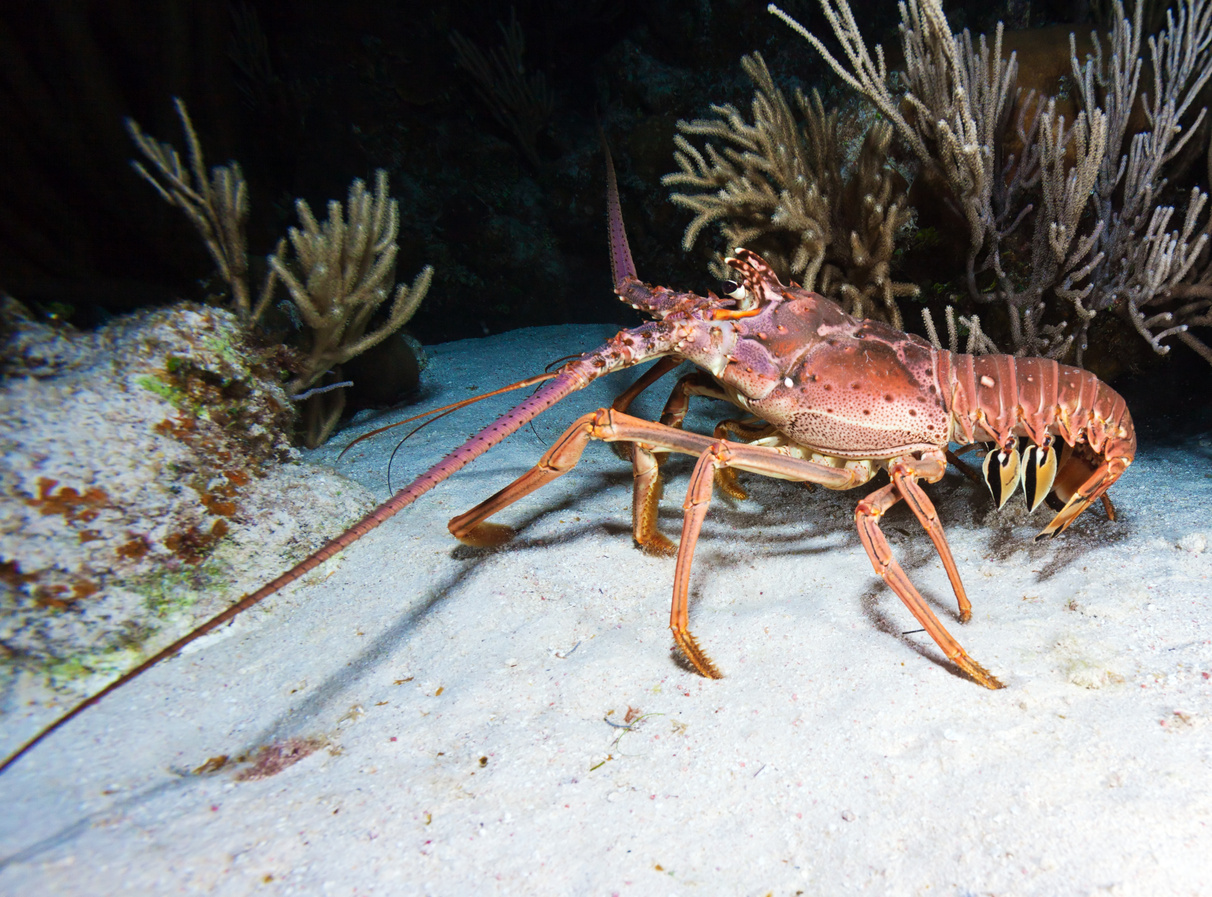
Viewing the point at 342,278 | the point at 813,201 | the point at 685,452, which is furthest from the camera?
the point at 342,278

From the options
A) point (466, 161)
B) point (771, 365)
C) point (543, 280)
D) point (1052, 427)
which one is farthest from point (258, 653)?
point (466, 161)

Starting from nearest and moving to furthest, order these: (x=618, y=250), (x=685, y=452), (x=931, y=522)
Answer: (x=931, y=522)
(x=685, y=452)
(x=618, y=250)

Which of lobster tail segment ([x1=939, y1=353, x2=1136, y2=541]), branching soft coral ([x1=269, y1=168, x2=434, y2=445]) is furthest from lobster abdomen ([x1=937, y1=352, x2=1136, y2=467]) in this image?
branching soft coral ([x1=269, y1=168, x2=434, y2=445])

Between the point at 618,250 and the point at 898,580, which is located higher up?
the point at 618,250

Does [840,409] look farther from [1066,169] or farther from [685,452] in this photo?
[1066,169]

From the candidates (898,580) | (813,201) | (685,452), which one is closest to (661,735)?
(898,580)

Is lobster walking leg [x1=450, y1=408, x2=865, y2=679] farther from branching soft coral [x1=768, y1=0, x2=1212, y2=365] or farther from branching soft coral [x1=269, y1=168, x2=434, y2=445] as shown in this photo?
branching soft coral [x1=269, y1=168, x2=434, y2=445]
